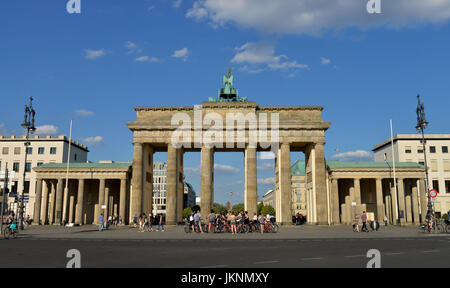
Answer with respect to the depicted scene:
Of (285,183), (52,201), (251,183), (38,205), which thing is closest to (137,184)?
(251,183)

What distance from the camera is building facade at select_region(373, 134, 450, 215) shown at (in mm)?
84412

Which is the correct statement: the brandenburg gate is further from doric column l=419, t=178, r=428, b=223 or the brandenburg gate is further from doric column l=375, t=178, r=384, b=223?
doric column l=419, t=178, r=428, b=223

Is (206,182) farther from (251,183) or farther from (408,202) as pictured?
(408,202)

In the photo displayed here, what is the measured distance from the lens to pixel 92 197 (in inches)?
2699

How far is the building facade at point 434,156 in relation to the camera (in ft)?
277

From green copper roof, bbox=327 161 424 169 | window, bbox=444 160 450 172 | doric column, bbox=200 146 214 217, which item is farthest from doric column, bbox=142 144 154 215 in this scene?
window, bbox=444 160 450 172

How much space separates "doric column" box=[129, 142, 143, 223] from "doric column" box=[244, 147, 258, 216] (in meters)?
15.2

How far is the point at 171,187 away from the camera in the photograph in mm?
53750

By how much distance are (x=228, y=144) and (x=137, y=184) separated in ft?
46.8

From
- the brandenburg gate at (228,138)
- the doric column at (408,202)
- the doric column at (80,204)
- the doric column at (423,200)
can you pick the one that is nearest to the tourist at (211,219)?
the brandenburg gate at (228,138)

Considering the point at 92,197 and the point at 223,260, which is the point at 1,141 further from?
the point at 223,260

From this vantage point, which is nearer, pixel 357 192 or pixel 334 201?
pixel 357 192
